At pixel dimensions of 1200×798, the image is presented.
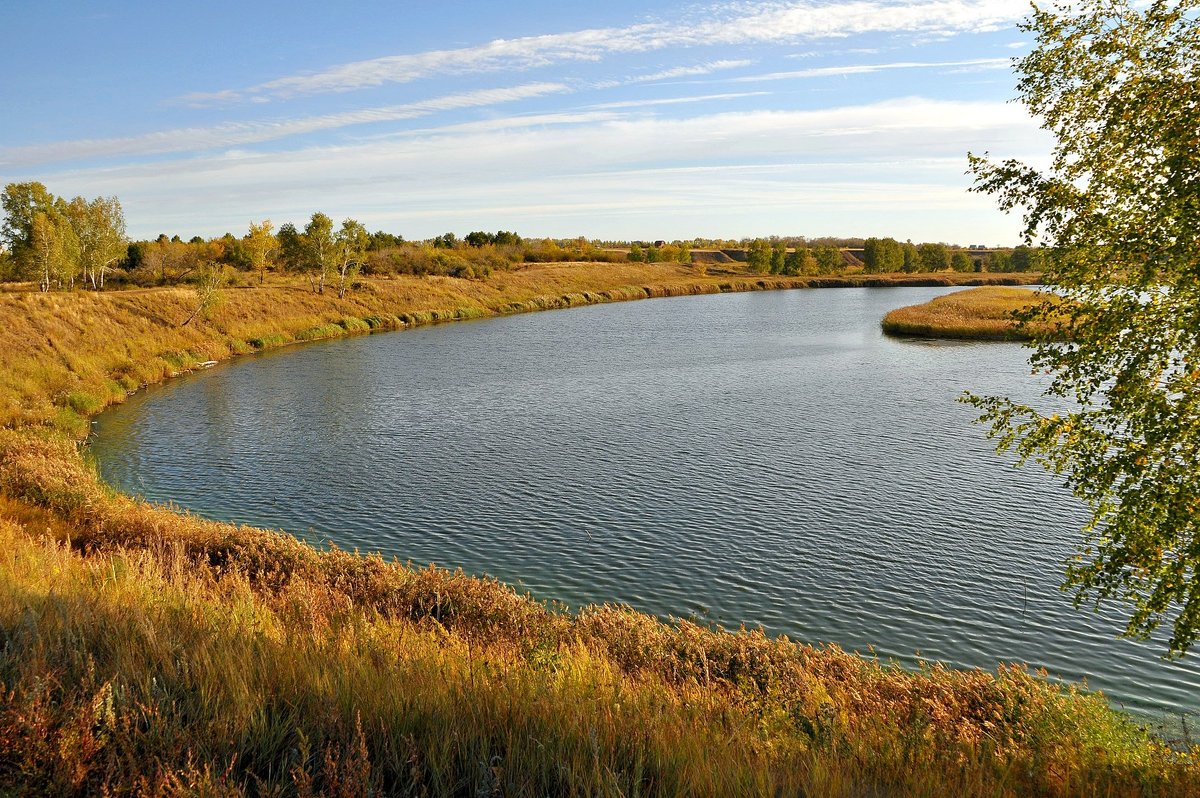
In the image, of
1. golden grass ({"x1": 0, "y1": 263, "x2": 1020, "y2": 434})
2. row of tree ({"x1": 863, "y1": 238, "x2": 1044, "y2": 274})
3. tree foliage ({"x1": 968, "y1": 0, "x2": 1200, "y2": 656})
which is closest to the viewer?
tree foliage ({"x1": 968, "y1": 0, "x2": 1200, "y2": 656})

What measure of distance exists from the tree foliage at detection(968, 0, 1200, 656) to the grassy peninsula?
2.52m

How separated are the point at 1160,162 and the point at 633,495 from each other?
16170mm

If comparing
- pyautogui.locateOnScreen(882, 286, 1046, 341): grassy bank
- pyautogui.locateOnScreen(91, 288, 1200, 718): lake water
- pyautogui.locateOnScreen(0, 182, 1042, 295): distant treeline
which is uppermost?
pyautogui.locateOnScreen(0, 182, 1042, 295): distant treeline

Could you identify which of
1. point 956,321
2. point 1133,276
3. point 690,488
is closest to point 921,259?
point 956,321

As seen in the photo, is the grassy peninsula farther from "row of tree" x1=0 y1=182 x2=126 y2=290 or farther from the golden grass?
"row of tree" x1=0 y1=182 x2=126 y2=290

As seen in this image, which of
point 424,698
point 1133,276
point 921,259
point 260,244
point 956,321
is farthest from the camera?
point 921,259

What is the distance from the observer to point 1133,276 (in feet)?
35.8

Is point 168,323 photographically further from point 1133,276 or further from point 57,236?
point 1133,276

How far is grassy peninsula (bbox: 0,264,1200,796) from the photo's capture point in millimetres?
5766

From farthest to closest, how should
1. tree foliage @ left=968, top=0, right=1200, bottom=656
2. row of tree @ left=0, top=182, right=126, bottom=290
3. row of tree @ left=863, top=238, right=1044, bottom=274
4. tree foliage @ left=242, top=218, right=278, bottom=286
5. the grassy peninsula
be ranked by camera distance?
1. row of tree @ left=863, top=238, right=1044, bottom=274
2. tree foliage @ left=242, top=218, right=278, bottom=286
3. row of tree @ left=0, top=182, right=126, bottom=290
4. tree foliage @ left=968, top=0, right=1200, bottom=656
5. the grassy peninsula

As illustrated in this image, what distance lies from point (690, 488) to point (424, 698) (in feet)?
59.1

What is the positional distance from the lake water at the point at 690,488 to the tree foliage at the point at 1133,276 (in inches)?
182

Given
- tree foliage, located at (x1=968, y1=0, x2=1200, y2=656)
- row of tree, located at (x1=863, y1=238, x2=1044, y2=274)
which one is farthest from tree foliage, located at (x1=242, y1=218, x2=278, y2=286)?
row of tree, located at (x1=863, y1=238, x2=1044, y2=274)

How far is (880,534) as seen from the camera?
67.1 ft
